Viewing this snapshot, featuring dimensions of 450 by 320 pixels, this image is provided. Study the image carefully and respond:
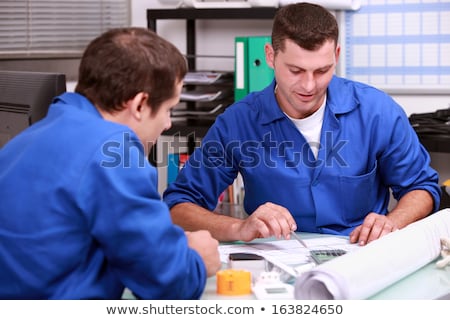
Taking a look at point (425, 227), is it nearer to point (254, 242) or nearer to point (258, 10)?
point (254, 242)

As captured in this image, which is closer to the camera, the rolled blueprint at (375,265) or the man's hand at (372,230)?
the rolled blueprint at (375,265)

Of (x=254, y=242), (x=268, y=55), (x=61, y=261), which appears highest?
(x=268, y=55)

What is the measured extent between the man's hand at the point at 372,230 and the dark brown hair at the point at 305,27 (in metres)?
0.47

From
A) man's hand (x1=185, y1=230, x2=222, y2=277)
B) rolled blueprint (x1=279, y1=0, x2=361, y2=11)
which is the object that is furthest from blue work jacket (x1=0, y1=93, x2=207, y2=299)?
rolled blueprint (x1=279, y1=0, x2=361, y2=11)

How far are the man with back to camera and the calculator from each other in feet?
1.14

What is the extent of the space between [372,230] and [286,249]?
0.64 feet

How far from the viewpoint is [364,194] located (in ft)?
6.45

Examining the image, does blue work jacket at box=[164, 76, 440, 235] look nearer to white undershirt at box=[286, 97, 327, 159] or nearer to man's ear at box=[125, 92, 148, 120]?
white undershirt at box=[286, 97, 327, 159]

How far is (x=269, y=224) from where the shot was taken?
5.25ft

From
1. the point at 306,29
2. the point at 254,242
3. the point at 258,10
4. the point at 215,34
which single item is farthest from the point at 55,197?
the point at 215,34

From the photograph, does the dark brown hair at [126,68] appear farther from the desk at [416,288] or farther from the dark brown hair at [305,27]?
the dark brown hair at [305,27]

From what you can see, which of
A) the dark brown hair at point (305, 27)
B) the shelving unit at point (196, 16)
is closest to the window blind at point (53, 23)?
the shelving unit at point (196, 16)

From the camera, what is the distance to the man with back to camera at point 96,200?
1.11 metres

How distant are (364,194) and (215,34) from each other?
183cm
